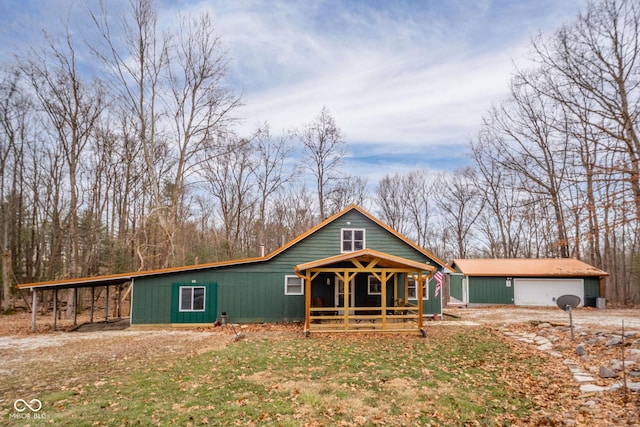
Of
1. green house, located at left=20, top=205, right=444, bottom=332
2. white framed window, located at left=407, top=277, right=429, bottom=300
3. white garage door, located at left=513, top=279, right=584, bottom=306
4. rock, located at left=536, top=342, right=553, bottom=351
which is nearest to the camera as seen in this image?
rock, located at left=536, top=342, right=553, bottom=351

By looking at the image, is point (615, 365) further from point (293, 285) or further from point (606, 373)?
point (293, 285)

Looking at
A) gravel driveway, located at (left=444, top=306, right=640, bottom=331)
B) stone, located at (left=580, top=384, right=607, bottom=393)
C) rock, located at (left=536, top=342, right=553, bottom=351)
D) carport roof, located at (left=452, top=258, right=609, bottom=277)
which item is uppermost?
carport roof, located at (left=452, top=258, right=609, bottom=277)

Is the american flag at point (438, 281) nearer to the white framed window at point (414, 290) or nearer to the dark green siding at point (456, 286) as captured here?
the white framed window at point (414, 290)

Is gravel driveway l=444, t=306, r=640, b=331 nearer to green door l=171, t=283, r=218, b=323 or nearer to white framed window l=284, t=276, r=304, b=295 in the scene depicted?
white framed window l=284, t=276, r=304, b=295

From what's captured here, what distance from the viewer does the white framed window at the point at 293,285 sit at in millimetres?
17078

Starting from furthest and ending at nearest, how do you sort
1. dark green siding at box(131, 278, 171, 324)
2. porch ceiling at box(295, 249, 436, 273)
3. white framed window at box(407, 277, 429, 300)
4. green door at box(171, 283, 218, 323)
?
white framed window at box(407, 277, 429, 300) < green door at box(171, 283, 218, 323) < dark green siding at box(131, 278, 171, 324) < porch ceiling at box(295, 249, 436, 273)

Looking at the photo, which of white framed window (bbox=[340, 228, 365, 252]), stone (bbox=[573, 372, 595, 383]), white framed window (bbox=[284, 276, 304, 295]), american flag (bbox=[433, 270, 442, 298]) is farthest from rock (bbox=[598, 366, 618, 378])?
white framed window (bbox=[284, 276, 304, 295])

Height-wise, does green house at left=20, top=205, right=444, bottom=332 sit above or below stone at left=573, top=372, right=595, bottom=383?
above

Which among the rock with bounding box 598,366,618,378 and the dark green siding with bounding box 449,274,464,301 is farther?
the dark green siding with bounding box 449,274,464,301

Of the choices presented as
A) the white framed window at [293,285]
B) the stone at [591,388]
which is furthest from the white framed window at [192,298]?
the stone at [591,388]

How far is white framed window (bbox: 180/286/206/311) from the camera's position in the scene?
1631cm

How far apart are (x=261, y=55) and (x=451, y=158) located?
27.0m

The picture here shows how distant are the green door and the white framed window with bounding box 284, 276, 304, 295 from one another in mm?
3074

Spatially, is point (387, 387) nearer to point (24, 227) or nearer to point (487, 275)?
point (487, 275)
